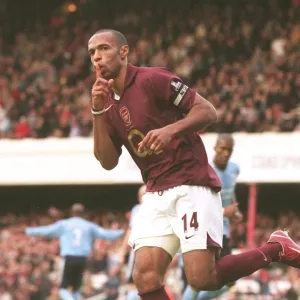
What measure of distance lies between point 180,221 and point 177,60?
14857mm

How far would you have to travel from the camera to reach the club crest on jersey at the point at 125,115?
6.37m

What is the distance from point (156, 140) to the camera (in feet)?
19.1

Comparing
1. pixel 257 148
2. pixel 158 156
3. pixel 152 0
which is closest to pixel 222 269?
pixel 158 156

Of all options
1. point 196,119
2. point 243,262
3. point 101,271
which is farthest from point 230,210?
point 101,271

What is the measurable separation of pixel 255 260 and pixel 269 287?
276 inches

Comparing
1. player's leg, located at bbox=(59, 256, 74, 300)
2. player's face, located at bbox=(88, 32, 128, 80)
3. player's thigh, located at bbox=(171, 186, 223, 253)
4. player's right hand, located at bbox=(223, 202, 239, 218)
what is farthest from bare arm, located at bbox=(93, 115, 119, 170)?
player's leg, located at bbox=(59, 256, 74, 300)

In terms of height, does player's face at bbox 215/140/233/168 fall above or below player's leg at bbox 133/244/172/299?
above

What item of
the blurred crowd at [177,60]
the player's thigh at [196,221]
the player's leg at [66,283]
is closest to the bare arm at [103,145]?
the player's thigh at [196,221]

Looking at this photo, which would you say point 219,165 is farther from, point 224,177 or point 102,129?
point 102,129

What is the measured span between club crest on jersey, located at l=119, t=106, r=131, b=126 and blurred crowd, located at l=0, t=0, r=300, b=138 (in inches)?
453

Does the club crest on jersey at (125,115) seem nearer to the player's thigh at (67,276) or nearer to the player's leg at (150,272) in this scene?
the player's leg at (150,272)

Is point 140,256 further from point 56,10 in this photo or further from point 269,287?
point 56,10

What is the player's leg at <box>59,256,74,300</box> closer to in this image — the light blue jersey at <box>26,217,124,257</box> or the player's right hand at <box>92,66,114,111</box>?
the light blue jersey at <box>26,217,124,257</box>

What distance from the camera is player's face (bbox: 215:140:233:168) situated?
895cm
